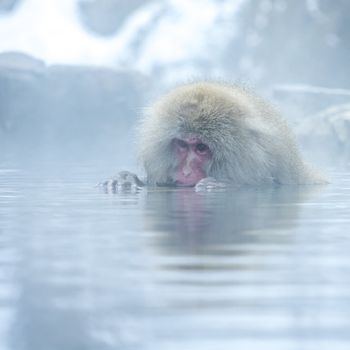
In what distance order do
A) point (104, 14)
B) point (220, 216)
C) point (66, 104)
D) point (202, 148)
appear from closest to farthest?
1. point (220, 216)
2. point (202, 148)
3. point (66, 104)
4. point (104, 14)

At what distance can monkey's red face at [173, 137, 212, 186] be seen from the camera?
313 inches

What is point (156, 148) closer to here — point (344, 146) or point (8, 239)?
point (8, 239)

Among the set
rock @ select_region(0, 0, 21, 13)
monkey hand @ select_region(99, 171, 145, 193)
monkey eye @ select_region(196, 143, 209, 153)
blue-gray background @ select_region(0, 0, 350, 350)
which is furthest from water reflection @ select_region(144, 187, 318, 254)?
rock @ select_region(0, 0, 21, 13)

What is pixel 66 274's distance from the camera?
112 inches

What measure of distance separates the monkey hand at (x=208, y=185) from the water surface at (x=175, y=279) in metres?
1.96

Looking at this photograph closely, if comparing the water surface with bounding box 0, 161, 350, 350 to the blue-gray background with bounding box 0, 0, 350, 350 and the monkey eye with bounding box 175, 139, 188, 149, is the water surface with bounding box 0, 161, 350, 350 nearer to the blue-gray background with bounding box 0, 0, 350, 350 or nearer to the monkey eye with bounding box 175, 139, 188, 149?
the blue-gray background with bounding box 0, 0, 350, 350

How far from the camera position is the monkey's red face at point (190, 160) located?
7938 mm

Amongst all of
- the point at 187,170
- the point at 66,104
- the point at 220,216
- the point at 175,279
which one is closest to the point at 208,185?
the point at 187,170

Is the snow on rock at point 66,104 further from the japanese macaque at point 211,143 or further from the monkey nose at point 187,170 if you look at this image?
the monkey nose at point 187,170

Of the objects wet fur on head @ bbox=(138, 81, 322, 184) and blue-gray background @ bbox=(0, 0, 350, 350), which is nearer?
blue-gray background @ bbox=(0, 0, 350, 350)

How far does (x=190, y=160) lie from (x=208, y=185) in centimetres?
57

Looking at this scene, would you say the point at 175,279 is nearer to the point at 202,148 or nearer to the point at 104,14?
the point at 202,148

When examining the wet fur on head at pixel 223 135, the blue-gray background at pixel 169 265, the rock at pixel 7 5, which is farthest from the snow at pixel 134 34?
the wet fur on head at pixel 223 135

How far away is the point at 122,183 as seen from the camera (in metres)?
7.68
